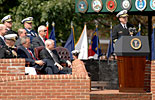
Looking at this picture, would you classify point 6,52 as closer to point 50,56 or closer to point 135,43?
point 50,56

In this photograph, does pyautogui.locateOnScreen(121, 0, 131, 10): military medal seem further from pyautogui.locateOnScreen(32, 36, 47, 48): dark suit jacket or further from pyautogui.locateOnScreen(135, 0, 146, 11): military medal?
pyautogui.locateOnScreen(32, 36, 47, 48): dark suit jacket

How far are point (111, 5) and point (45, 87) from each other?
8444 millimetres

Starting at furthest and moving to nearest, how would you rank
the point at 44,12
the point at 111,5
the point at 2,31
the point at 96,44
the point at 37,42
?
1. the point at 44,12
2. the point at 96,44
3. the point at 111,5
4. the point at 37,42
5. the point at 2,31

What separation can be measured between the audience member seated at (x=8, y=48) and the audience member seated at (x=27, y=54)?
626mm

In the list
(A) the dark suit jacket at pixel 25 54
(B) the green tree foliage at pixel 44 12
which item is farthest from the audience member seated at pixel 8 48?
(B) the green tree foliage at pixel 44 12

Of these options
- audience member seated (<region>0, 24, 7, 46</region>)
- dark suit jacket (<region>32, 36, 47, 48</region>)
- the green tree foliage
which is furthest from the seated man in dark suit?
the green tree foliage

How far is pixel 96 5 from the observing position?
19.2 metres

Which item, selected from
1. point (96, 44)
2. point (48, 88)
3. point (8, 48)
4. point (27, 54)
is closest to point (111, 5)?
point (96, 44)

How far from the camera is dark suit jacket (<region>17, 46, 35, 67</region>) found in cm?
1290

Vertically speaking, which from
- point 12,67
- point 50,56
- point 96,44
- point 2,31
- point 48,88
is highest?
point 2,31

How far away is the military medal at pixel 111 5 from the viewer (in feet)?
62.7

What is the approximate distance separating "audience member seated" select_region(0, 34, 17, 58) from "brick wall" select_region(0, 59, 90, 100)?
0.97 metres

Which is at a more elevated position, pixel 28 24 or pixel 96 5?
pixel 96 5

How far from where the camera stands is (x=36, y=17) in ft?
82.7
